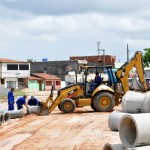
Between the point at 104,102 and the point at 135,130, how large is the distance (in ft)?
40.8

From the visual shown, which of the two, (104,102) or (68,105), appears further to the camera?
(68,105)

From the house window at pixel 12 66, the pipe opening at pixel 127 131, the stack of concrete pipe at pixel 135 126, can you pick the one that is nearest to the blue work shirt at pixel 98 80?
the stack of concrete pipe at pixel 135 126

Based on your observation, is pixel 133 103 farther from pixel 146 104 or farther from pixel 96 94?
pixel 96 94

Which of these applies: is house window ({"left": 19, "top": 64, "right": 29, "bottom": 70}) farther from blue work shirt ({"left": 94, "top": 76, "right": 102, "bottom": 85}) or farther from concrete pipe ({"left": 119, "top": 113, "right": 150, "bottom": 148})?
concrete pipe ({"left": 119, "top": 113, "right": 150, "bottom": 148})

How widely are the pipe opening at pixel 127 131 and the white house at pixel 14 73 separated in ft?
209

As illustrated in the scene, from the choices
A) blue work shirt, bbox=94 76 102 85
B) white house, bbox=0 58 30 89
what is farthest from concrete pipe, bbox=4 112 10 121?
white house, bbox=0 58 30 89

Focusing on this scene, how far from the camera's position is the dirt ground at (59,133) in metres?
12.6

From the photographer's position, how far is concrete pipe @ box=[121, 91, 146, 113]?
9820 mm

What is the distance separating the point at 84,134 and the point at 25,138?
1959 mm

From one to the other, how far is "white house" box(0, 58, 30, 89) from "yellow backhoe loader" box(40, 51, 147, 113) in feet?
168

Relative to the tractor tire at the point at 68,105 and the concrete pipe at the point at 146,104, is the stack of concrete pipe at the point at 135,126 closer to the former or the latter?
the concrete pipe at the point at 146,104

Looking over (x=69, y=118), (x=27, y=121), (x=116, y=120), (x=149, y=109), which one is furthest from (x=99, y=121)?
(x=149, y=109)

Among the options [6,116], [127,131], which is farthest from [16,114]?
[127,131]

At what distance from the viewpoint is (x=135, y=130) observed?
27.5 ft
